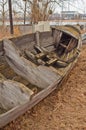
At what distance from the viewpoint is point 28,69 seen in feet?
14.5

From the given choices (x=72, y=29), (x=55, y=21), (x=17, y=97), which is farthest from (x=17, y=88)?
(x=55, y=21)

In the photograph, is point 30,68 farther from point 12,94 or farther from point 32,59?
point 32,59

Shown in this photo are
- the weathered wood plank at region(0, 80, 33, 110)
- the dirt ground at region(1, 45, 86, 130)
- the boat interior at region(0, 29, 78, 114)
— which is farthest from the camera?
the dirt ground at region(1, 45, 86, 130)

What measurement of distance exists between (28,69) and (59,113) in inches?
38.3

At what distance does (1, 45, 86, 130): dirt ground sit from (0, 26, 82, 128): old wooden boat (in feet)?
1.23

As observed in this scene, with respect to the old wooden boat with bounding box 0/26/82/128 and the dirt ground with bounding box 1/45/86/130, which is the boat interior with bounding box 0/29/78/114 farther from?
the dirt ground with bounding box 1/45/86/130

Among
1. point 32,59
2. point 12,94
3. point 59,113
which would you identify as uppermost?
point 32,59

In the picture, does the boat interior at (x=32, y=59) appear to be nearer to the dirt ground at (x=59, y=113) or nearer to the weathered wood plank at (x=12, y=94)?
the weathered wood plank at (x=12, y=94)

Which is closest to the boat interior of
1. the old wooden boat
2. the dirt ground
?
the old wooden boat

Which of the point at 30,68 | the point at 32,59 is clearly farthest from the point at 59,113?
the point at 32,59

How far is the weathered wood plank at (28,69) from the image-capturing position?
4266 mm

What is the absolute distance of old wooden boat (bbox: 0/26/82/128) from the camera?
3.34 metres

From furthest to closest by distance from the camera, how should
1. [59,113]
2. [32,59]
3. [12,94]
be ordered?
[32,59], [59,113], [12,94]

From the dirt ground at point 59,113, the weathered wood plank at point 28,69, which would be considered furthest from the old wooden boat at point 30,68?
the dirt ground at point 59,113
